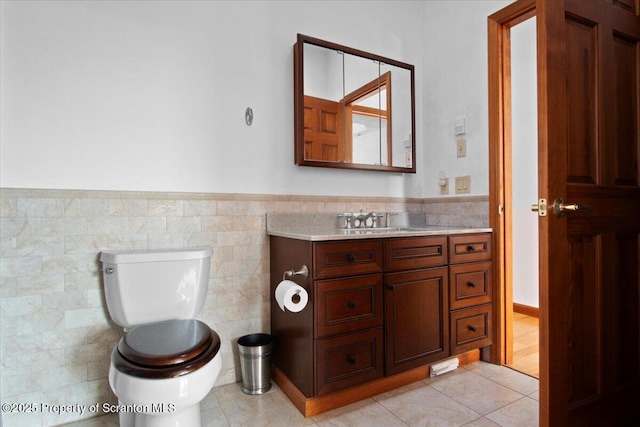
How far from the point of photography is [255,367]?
1.85 meters

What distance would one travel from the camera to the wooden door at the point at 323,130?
7.01ft

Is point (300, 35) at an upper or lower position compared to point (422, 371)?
upper

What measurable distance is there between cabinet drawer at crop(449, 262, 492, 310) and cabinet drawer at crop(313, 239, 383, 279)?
1.87ft

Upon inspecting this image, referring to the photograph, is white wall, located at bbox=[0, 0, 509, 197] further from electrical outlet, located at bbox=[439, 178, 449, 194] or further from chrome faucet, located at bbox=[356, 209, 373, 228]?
chrome faucet, located at bbox=[356, 209, 373, 228]

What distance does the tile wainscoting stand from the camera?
152cm

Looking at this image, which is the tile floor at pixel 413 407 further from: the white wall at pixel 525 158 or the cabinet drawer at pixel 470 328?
the white wall at pixel 525 158

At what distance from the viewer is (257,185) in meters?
2.05

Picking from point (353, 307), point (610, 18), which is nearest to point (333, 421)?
point (353, 307)

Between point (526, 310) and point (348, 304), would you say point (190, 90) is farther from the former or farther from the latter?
point (526, 310)

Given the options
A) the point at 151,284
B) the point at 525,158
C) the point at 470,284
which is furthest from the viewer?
the point at 525,158

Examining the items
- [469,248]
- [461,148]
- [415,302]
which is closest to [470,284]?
[469,248]

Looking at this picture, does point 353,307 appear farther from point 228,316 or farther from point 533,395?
point 533,395

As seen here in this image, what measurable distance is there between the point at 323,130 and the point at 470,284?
132 centimetres

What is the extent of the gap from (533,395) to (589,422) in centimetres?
53
